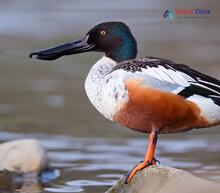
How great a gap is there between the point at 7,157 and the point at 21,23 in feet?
26.1

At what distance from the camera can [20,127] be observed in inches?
393

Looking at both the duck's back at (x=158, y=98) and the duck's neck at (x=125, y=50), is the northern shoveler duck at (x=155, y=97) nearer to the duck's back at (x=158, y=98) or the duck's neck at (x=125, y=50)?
the duck's back at (x=158, y=98)

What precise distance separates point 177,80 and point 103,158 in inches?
115

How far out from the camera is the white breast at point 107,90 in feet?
20.0

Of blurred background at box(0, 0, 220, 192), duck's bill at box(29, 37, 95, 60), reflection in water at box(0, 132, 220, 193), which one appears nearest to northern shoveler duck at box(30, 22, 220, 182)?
duck's bill at box(29, 37, 95, 60)

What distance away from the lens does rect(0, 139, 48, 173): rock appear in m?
8.23

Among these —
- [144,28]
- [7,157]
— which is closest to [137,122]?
[7,157]

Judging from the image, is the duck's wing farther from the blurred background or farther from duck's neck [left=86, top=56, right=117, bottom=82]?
the blurred background

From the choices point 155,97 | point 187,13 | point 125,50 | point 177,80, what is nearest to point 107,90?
point 155,97

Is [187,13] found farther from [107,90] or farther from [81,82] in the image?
[107,90]

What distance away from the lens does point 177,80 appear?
20.2 feet

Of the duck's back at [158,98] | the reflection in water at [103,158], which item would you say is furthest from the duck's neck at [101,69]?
the reflection in water at [103,158]

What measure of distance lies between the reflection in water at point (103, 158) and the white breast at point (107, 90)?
1626 mm

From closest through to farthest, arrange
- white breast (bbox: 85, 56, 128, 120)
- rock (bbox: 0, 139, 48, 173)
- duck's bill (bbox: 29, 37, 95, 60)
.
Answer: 1. white breast (bbox: 85, 56, 128, 120)
2. duck's bill (bbox: 29, 37, 95, 60)
3. rock (bbox: 0, 139, 48, 173)
